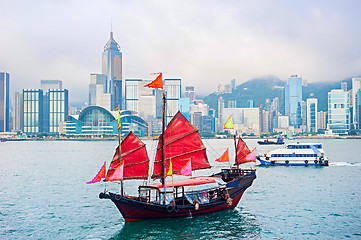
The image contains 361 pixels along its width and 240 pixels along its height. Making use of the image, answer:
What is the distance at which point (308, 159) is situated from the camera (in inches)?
3130

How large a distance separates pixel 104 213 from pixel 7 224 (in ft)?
28.8

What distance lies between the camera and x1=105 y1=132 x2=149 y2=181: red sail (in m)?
35.2

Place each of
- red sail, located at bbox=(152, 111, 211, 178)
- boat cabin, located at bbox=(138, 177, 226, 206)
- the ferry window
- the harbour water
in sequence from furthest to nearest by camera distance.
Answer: red sail, located at bbox=(152, 111, 211, 178) → the ferry window → boat cabin, located at bbox=(138, 177, 226, 206) → the harbour water

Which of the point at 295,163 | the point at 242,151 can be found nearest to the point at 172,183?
the point at 242,151

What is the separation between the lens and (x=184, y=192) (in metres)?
35.0

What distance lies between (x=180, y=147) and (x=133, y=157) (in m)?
5.38

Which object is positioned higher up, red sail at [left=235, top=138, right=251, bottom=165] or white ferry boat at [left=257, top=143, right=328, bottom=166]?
red sail at [left=235, top=138, right=251, bottom=165]

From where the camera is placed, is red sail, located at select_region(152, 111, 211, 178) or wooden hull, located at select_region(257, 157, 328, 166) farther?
wooden hull, located at select_region(257, 157, 328, 166)

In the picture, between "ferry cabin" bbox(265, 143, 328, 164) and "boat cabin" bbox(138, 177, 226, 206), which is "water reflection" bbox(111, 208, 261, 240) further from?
"ferry cabin" bbox(265, 143, 328, 164)

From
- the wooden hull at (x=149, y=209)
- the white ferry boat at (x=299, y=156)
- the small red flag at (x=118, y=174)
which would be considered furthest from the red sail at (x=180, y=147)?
the white ferry boat at (x=299, y=156)

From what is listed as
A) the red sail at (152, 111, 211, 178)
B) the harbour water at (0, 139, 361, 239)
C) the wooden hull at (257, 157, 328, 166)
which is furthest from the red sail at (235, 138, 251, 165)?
the wooden hull at (257, 157, 328, 166)

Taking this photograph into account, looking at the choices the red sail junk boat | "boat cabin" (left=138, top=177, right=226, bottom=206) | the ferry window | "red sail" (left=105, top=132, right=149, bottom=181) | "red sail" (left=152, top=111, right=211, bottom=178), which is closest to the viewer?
the red sail junk boat

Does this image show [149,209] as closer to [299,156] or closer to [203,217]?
[203,217]

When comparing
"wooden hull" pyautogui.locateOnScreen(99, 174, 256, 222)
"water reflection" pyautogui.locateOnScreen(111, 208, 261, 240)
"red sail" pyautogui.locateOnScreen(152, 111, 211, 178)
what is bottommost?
"water reflection" pyautogui.locateOnScreen(111, 208, 261, 240)
